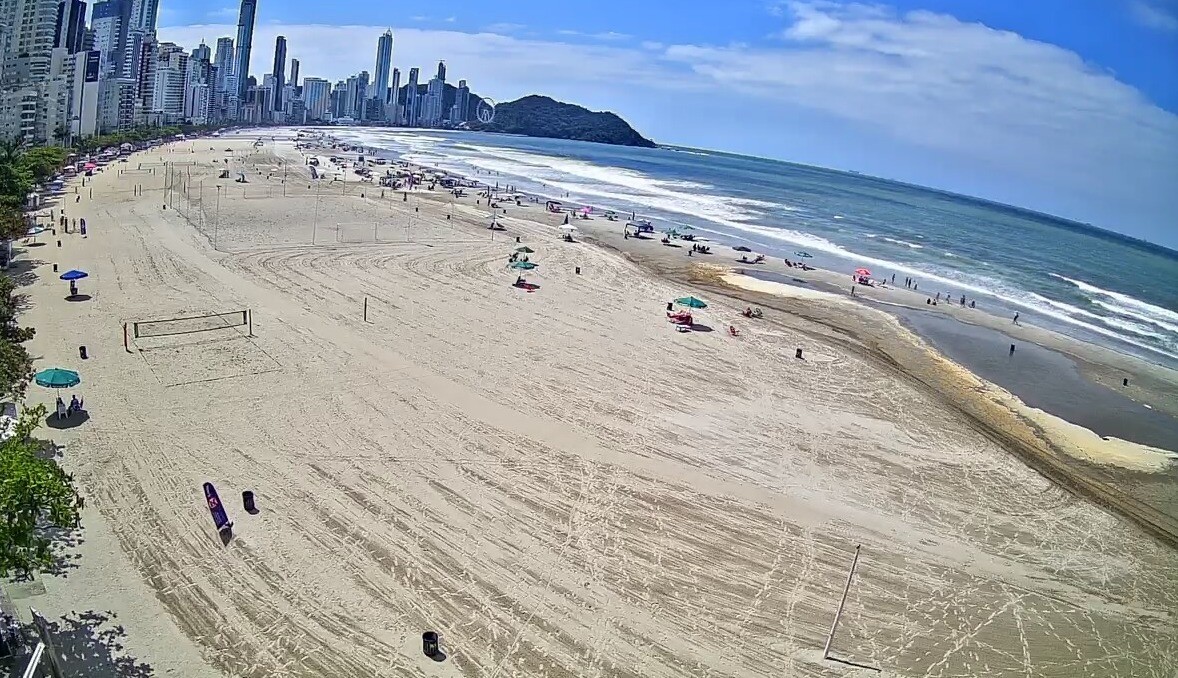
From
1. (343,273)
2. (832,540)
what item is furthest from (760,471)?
(343,273)

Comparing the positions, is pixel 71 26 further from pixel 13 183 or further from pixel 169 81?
pixel 13 183

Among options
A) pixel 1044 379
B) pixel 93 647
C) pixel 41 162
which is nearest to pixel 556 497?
pixel 93 647

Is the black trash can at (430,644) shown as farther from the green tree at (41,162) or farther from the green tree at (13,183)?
the green tree at (41,162)

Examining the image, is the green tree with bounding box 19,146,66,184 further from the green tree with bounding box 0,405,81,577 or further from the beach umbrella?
the green tree with bounding box 0,405,81,577

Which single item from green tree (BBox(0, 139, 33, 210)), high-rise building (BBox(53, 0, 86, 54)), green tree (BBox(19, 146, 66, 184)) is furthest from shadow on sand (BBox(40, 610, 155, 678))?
high-rise building (BBox(53, 0, 86, 54))

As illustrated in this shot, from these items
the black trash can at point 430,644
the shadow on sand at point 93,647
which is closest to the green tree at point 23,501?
the shadow on sand at point 93,647

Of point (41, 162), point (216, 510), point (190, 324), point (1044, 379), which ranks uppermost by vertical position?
point (41, 162)

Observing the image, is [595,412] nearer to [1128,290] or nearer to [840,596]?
[840,596]
